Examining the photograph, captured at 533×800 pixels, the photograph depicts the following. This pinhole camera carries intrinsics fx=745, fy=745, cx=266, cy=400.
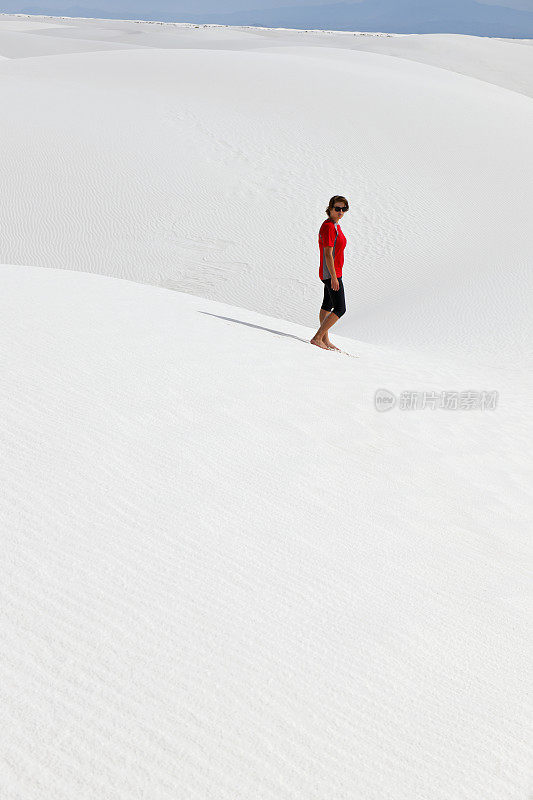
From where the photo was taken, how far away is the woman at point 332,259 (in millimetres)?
6723

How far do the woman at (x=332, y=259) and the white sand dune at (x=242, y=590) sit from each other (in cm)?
182

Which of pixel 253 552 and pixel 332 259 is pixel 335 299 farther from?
pixel 253 552

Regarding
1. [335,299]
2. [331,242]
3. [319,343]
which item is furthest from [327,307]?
[331,242]

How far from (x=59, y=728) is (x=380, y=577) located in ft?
5.44

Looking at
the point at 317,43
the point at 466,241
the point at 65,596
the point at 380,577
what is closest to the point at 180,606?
the point at 65,596

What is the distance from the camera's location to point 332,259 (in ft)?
22.9

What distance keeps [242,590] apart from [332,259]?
Answer: 4.49m

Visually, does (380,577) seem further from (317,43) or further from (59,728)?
(317,43)

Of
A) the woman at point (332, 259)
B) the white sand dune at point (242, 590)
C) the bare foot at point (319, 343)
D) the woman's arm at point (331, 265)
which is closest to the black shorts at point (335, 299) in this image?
the woman at point (332, 259)

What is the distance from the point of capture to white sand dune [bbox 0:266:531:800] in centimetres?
230

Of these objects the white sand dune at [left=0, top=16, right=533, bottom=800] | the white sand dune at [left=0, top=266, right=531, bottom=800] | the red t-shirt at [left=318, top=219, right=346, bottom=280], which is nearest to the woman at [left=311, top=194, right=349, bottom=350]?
the red t-shirt at [left=318, top=219, right=346, bottom=280]

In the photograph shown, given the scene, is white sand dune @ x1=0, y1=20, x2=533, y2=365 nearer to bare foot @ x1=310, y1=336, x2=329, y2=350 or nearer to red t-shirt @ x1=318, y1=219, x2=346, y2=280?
bare foot @ x1=310, y1=336, x2=329, y2=350

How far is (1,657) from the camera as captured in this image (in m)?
2.45

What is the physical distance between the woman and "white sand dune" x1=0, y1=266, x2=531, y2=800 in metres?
1.82
